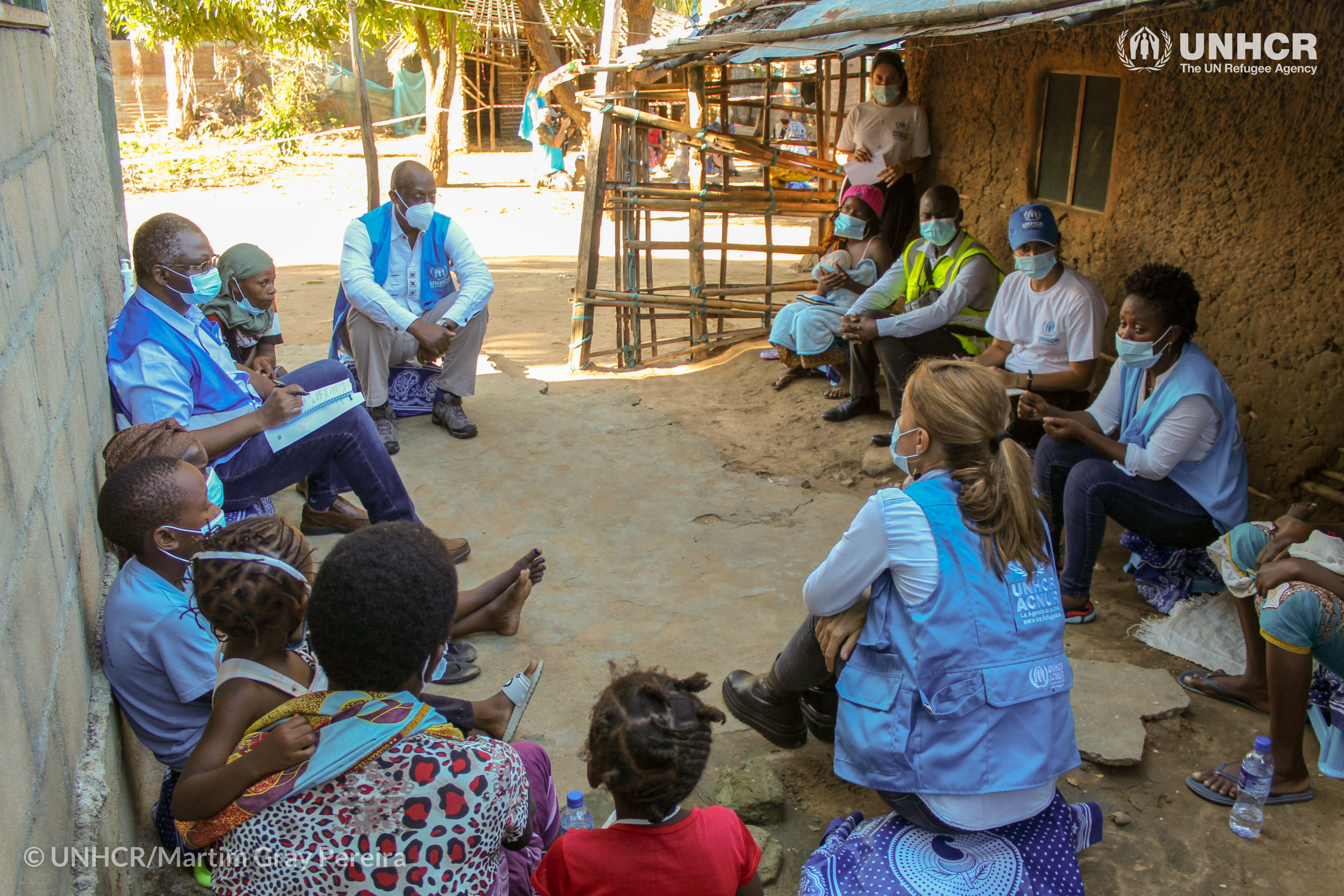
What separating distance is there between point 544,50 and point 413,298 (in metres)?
8.52

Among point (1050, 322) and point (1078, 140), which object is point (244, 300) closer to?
point (1050, 322)

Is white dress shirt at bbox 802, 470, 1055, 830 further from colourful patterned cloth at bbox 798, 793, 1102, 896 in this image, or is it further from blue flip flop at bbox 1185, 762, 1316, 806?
blue flip flop at bbox 1185, 762, 1316, 806

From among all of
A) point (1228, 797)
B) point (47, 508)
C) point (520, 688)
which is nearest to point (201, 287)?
point (47, 508)

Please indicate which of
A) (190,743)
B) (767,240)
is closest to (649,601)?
(190,743)

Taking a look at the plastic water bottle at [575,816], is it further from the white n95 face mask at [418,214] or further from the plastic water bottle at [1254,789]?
the white n95 face mask at [418,214]

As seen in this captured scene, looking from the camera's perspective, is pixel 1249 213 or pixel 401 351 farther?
pixel 401 351

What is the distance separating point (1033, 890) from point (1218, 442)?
191 cm

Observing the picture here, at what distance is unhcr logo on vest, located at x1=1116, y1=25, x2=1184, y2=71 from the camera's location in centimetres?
404

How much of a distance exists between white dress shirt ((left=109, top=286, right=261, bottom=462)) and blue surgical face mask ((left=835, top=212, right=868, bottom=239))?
3.72 metres

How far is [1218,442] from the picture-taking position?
10.4 feet

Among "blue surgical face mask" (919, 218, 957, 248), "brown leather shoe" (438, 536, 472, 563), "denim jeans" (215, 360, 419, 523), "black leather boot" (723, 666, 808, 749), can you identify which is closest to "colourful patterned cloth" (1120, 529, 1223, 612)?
"black leather boot" (723, 666, 808, 749)

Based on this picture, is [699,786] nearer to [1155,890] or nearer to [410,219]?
[1155,890]

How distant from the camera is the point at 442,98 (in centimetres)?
1534

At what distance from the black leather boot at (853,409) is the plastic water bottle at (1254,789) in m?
3.19
